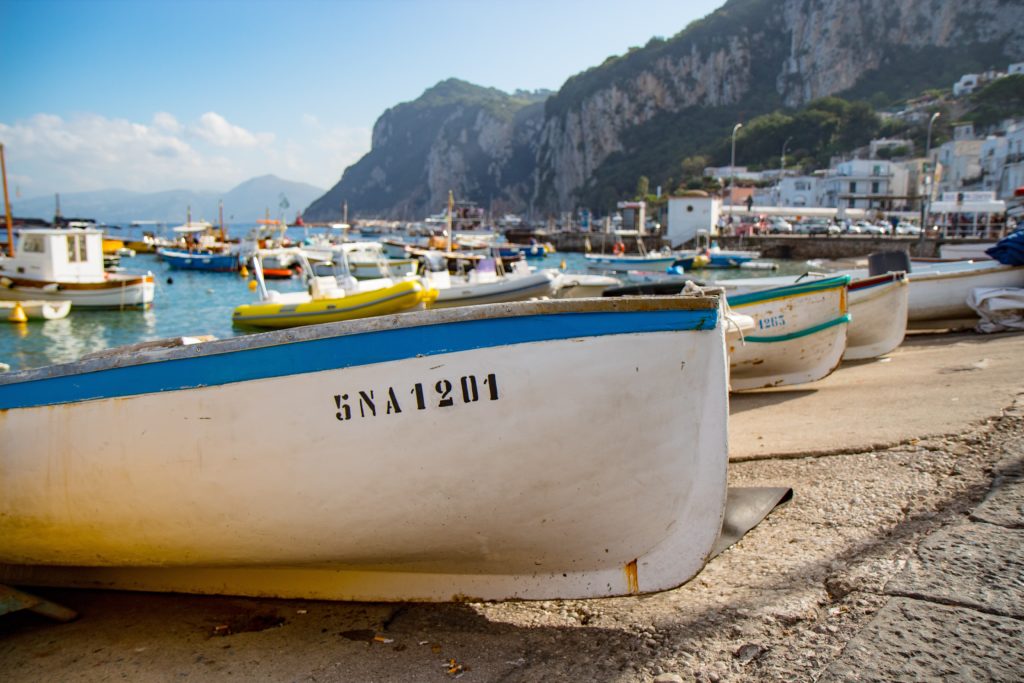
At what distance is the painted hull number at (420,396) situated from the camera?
336 centimetres

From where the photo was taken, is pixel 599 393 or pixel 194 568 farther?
pixel 194 568

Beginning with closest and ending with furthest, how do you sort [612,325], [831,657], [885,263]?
[831,657] → [612,325] → [885,263]

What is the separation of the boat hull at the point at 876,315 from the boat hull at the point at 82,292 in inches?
938

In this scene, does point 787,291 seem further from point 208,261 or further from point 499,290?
point 208,261

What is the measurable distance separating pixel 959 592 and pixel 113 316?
1053 inches

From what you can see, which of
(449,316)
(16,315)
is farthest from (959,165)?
(449,316)

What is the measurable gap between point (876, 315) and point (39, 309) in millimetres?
23846

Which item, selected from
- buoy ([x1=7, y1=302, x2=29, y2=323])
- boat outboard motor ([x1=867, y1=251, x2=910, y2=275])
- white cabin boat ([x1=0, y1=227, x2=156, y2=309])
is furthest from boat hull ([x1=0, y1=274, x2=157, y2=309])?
boat outboard motor ([x1=867, y1=251, x2=910, y2=275])

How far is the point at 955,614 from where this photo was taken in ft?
9.55

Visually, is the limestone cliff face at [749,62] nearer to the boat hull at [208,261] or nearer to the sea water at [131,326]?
the boat hull at [208,261]

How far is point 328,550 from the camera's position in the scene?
3.76 metres

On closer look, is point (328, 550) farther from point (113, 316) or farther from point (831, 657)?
point (113, 316)

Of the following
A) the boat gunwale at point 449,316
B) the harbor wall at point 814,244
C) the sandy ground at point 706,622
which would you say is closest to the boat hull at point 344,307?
the sandy ground at point 706,622

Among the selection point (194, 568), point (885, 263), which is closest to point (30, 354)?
point (194, 568)
